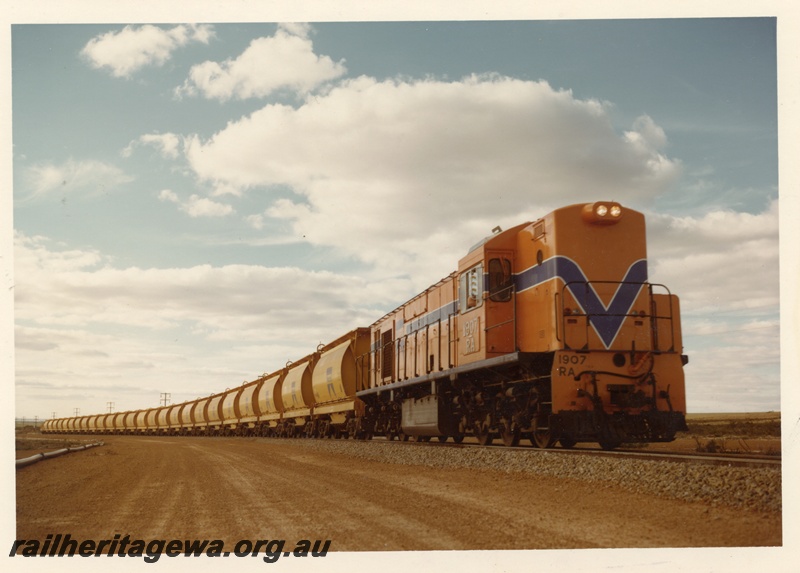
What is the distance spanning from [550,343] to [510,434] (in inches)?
96.0

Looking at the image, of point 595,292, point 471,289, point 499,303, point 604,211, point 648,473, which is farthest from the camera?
point 471,289

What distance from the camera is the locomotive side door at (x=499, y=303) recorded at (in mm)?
13953

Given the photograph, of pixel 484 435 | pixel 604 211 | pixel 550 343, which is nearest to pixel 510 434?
pixel 484 435

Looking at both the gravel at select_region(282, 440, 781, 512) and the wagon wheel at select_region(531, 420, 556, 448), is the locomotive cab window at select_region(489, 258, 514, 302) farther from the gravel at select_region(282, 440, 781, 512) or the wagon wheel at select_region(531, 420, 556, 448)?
the gravel at select_region(282, 440, 781, 512)

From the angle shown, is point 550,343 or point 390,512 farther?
point 550,343

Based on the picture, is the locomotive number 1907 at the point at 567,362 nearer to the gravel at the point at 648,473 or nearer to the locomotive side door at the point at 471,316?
the gravel at the point at 648,473

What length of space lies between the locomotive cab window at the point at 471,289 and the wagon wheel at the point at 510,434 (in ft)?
8.73

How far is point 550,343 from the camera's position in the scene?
12062mm

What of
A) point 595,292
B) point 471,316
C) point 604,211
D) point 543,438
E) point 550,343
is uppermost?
point 604,211

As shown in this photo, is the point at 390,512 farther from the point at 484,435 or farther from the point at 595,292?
the point at 484,435

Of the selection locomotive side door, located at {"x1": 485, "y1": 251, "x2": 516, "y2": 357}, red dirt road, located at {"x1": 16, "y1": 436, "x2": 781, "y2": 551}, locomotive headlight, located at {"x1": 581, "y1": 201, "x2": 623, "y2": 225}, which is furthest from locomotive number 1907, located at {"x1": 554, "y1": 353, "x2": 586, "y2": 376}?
locomotive headlight, located at {"x1": 581, "y1": 201, "x2": 623, "y2": 225}

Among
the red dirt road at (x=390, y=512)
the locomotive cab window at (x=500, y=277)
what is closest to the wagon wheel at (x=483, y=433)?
the red dirt road at (x=390, y=512)

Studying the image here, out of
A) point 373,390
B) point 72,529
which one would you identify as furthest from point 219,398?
point 72,529

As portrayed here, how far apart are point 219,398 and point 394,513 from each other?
42.3m
